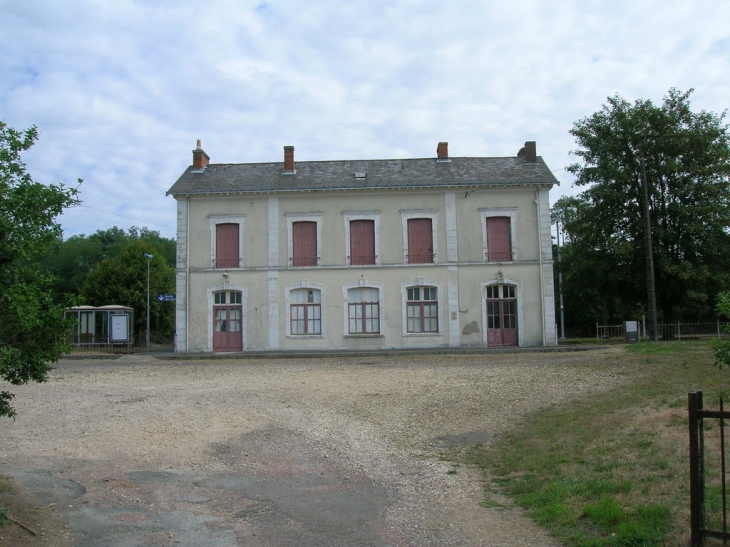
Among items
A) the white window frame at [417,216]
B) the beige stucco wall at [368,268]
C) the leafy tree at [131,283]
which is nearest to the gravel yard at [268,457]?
the beige stucco wall at [368,268]

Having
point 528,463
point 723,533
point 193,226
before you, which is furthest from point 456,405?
point 193,226

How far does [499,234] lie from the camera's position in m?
28.0

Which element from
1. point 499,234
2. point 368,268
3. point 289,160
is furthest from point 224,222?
point 499,234

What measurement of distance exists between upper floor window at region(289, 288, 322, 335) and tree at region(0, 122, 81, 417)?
22.4m

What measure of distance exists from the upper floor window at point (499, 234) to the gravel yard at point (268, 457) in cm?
1155

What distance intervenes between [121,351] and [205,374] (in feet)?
43.5

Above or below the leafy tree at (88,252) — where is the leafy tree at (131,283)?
below

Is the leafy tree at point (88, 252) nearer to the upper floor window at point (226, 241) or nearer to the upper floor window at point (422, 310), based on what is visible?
the upper floor window at point (226, 241)

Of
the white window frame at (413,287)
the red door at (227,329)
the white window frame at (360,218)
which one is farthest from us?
the white window frame at (360,218)

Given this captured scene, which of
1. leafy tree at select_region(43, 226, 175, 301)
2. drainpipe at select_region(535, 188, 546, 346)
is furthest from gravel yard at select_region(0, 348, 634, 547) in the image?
leafy tree at select_region(43, 226, 175, 301)

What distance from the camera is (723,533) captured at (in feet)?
15.0

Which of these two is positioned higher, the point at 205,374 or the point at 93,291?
the point at 93,291

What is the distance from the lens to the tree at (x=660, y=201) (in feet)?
93.2

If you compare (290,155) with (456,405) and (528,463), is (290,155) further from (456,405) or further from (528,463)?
(528,463)
